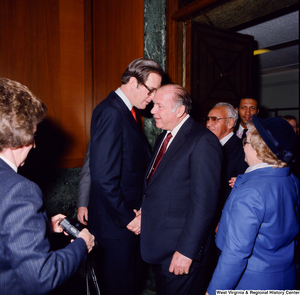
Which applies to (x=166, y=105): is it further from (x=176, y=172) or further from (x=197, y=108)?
(x=197, y=108)

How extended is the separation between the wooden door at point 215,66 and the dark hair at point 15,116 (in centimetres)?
183

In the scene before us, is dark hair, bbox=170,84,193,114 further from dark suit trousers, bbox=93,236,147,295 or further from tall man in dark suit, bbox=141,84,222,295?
dark suit trousers, bbox=93,236,147,295

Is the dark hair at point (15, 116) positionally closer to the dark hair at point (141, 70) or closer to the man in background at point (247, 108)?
the dark hair at point (141, 70)

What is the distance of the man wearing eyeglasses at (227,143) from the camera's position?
230cm

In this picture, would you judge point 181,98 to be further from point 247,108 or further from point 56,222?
point 247,108

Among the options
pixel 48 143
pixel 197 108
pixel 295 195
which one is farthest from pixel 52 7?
pixel 295 195

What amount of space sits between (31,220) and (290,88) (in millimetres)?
12109

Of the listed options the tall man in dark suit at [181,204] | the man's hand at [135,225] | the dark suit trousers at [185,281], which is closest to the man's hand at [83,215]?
the man's hand at [135,225]

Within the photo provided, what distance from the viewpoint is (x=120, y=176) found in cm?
173

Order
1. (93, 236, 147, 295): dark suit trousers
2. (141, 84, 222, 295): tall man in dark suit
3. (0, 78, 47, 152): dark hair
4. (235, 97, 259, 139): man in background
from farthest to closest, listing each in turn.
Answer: (235, 97, 259, 139): man in background < (93, 236, 147, 295): dark suit trousers < (141, 84, 222, 295): tall man in dark suit < (0, 78, 47, 152): dark hair

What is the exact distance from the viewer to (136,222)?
170 cm

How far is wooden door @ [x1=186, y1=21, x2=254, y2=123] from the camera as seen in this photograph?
2.51 m

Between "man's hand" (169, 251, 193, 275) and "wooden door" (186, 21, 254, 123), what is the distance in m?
1.70

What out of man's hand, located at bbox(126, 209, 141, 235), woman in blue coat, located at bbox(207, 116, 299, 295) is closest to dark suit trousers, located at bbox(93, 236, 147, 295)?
man's hand, located at bbox(126, 209, 141, 235)
